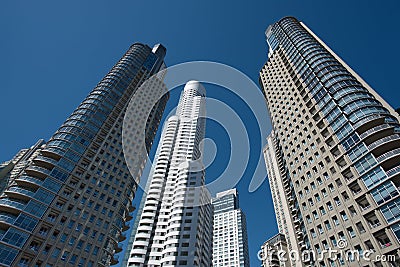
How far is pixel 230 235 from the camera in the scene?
5846 inches

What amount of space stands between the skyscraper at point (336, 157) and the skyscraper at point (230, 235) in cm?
8684

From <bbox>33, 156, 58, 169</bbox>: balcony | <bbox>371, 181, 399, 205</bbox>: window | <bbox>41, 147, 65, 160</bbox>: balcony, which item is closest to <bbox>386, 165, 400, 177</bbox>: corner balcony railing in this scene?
<bbox>371, 181, 399, 205</bbox>: window

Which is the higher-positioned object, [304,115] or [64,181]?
[304,115]

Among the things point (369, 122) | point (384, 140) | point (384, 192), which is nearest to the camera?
point (384, 192)

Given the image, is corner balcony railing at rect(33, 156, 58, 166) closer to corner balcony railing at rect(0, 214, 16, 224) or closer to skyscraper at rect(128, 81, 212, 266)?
corner balcony railing at rect(0, 214, 16, 224)

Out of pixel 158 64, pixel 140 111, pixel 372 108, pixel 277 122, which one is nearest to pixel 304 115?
pixel 277 122

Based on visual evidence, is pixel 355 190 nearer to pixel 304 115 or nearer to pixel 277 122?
pixel 304 115

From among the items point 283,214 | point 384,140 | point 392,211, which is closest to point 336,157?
point 384,140

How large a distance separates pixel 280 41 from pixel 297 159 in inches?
1765

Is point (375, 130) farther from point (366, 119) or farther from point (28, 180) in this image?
point (28, 180)

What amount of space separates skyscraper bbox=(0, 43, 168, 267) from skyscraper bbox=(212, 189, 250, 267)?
9315cm

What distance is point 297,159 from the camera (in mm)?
50219

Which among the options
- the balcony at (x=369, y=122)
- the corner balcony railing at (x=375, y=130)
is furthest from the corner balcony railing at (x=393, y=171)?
the balcony at (x=369, y=122)

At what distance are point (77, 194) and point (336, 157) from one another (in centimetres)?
4651
